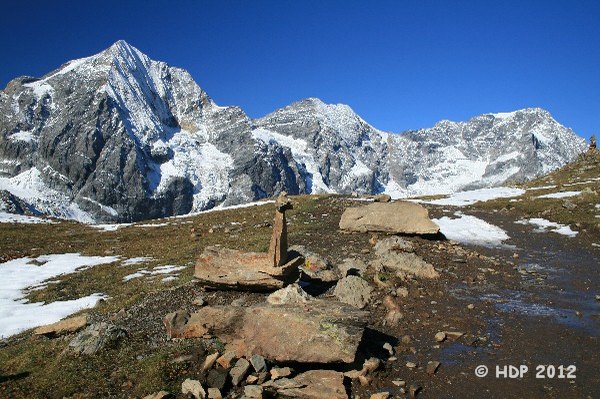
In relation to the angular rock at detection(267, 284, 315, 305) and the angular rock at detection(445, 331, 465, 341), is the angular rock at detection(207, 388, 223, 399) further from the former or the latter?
the angular rock at detection(445, 331, 465, 341)

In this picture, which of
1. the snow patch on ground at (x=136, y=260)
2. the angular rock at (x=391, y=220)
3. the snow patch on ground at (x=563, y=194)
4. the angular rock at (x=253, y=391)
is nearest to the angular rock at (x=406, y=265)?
the angular rock at (x=391, y=220)

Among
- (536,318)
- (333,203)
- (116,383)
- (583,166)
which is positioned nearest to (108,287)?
(116,383)

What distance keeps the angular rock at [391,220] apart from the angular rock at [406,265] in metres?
7.75

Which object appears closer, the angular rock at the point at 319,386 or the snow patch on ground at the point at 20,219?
the angular rock at the point at 319,386

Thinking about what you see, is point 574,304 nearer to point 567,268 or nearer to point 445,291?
point 445,291

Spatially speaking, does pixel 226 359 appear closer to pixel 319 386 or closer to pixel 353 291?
pixel 319 386

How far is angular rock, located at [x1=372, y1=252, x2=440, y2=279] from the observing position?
19269mm

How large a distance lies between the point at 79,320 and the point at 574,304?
60.9 ft

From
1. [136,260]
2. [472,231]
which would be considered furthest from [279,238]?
[472,231]

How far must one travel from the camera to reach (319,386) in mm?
10375

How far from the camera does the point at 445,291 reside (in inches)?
696

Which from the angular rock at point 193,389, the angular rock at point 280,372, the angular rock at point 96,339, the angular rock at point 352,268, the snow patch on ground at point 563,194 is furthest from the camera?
the snow patch on ground at point 563,194

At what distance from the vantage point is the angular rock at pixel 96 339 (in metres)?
12.7

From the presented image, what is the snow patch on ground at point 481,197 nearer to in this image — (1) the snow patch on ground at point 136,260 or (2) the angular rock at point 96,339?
(1) the snow patch on ground at point 136,260
